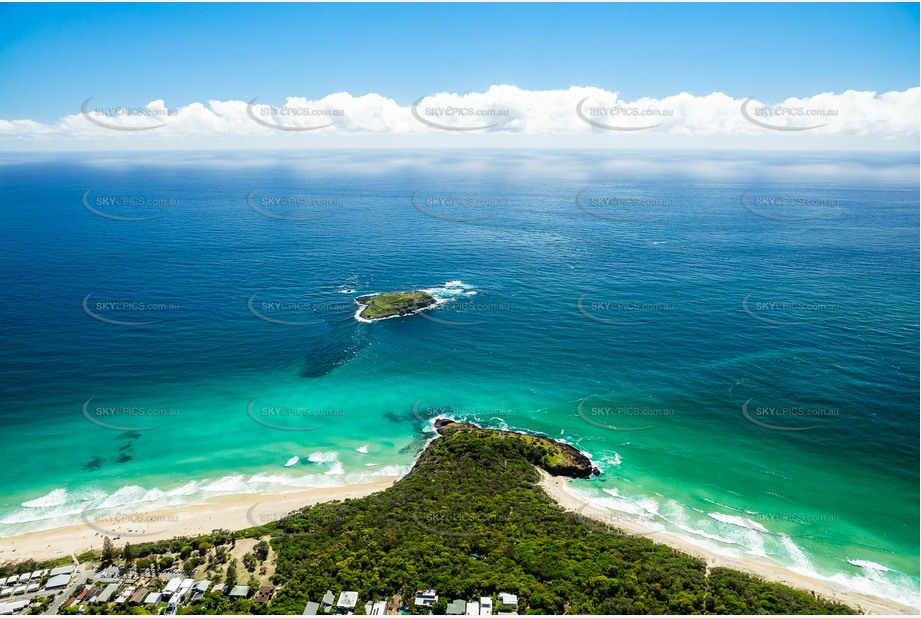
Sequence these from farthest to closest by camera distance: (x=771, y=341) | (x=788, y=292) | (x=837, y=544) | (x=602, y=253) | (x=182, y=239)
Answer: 1. (x=182, y=239)
2. (x=602, y=253)
3. (x=788, y=292)
4. (x=771, y=341)
5. (x=837, y=544)

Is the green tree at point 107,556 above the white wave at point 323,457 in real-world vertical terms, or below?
above

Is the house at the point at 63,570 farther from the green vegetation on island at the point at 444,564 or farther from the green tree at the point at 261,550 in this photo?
the green tree at the point at 261,550

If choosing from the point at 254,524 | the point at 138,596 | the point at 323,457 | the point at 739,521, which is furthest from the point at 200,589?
the point at 739,521

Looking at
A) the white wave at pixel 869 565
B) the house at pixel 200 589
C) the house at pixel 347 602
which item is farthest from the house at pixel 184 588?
the white wave at pixel 869 565

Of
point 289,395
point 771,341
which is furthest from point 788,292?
point 289,395

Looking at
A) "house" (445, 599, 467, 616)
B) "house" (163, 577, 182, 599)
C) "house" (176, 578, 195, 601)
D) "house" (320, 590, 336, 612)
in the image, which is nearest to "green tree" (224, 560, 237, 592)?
"house" (176, 578, 195, 601)

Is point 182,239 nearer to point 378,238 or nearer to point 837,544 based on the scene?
point 378,238

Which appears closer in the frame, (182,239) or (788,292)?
(788,292)
